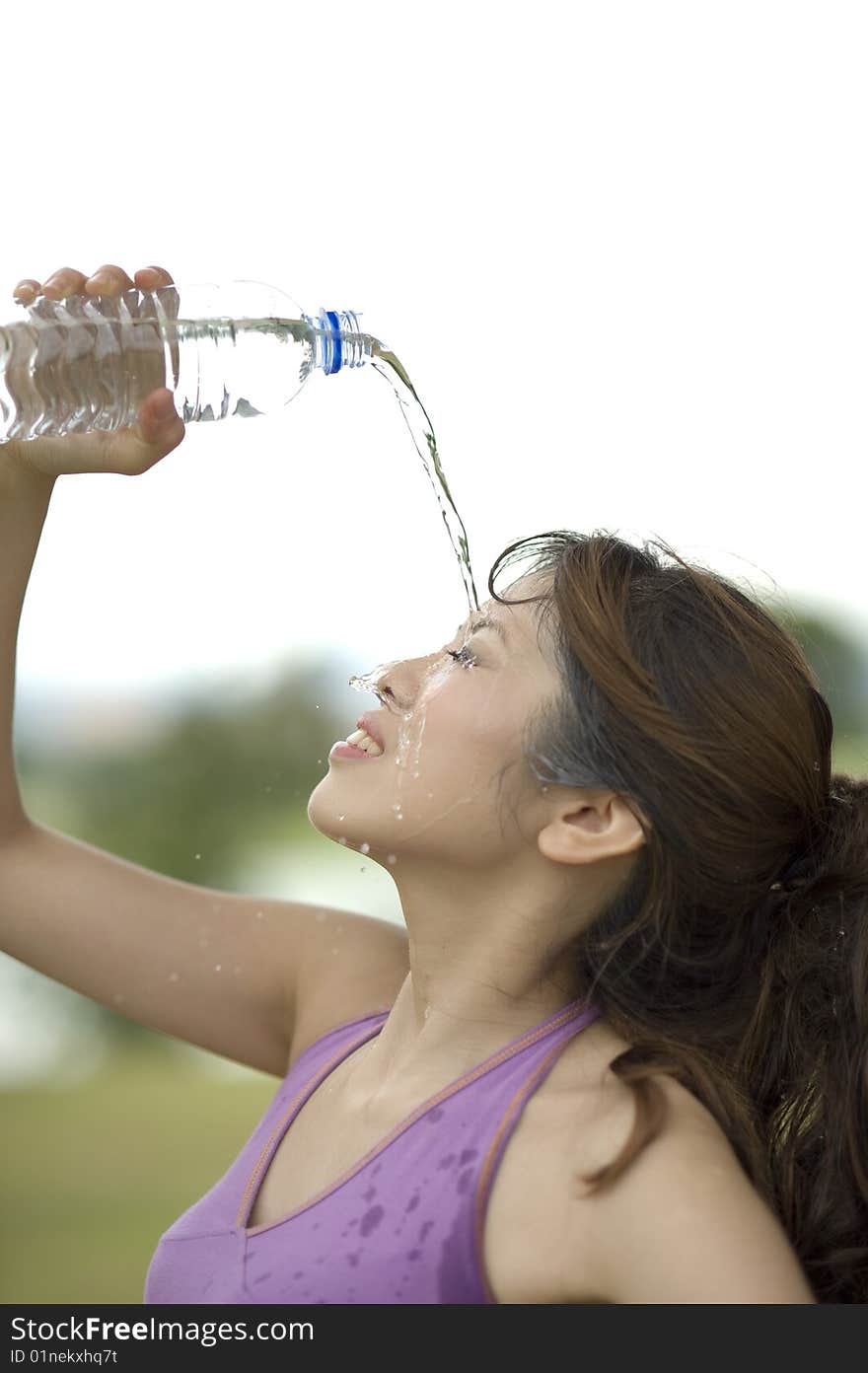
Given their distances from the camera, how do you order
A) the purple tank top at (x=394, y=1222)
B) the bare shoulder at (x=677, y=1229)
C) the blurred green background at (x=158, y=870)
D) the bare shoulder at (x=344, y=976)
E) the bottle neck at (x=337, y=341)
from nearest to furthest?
the bare shoulder at (x=677, y=1229) → the purple tank top at (x=394, y=1222) → the bottle neck at (x=337, y=341) → the bare shoulder at (x=344, y=976) → the blurred green background at (x=158, y=870)

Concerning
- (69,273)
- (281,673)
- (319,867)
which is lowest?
(319,867)

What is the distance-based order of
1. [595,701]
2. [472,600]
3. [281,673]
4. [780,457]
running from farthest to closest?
[780,457]
[281,673]
[472,600]
[595,701]

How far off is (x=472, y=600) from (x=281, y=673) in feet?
11.6

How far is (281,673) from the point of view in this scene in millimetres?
4945

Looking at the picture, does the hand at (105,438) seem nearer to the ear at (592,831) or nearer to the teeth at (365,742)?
the teeth at (365,742)

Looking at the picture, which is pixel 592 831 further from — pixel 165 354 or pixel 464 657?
pixel 165 354

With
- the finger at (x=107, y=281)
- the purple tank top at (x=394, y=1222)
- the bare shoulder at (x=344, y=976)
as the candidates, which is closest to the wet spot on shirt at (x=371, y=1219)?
the purple tank top at (x=394, y=1222)

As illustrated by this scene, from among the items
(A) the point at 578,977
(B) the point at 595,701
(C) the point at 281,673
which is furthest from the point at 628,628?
(C) the point at 281,673

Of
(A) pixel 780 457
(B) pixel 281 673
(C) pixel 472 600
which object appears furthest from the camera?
(A) pixel 780 457

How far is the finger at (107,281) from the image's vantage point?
1354mm

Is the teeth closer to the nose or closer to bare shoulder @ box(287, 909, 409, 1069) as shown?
the nose

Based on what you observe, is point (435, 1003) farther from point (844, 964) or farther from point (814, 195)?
point (814, 195)

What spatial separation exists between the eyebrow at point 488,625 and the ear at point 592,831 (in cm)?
18

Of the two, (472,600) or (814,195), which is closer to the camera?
(472,600)
